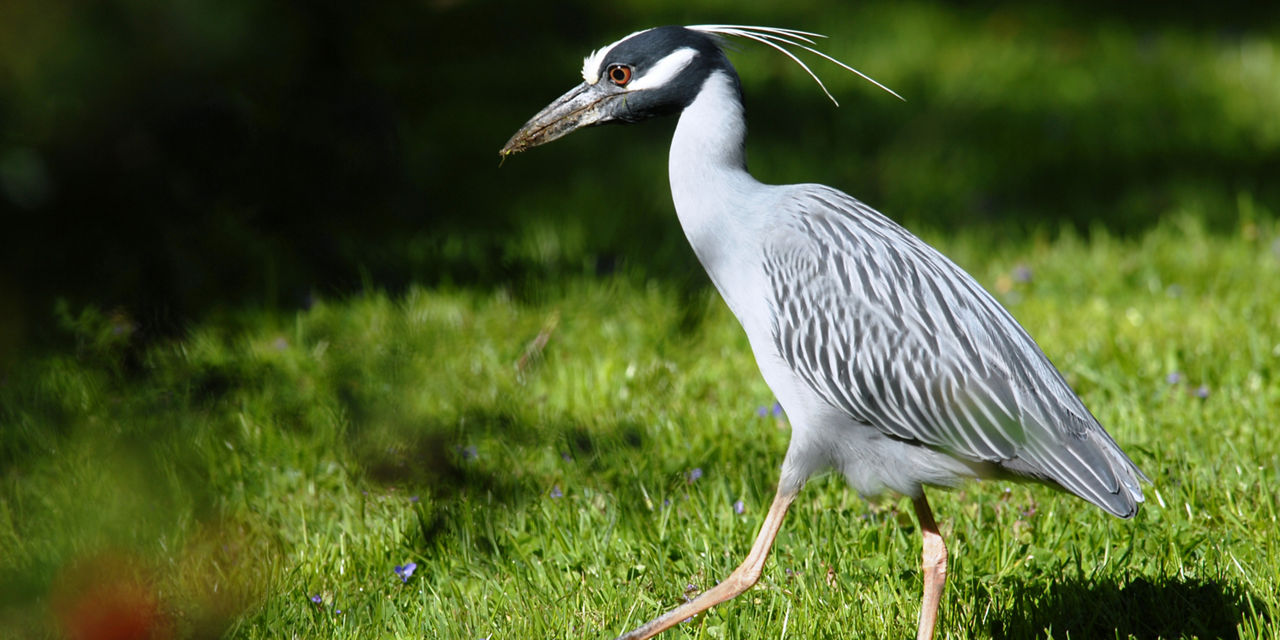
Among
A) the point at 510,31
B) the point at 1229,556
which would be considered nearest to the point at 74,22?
the point at 510,31

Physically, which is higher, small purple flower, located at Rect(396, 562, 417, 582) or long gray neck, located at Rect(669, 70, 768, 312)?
long gray neck, located at Rect(669, 70, 768, 312)

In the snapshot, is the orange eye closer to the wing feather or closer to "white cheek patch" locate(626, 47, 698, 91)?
"white cheek patch" locate(626, 47, 698, 91)

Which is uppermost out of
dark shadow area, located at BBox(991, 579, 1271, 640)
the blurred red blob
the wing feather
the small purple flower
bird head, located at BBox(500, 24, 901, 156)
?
bird head, located at BBox(500, 24, 901, 156)

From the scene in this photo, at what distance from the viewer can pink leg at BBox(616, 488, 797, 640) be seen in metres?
2.90

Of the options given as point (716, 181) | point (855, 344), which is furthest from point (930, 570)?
point (716, 181)

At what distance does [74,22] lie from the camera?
4.65 ft

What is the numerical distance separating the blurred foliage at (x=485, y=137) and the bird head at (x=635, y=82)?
239mm

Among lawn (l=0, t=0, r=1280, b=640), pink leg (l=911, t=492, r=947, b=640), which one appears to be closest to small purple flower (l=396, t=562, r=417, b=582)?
lawn (l=0, t=0, r=1280, b=640)

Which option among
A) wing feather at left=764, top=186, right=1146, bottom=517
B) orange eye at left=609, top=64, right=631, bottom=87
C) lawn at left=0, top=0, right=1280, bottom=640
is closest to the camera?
lawn at left=0, top=0, right=1280, bottom=640

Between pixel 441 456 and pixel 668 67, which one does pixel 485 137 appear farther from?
pixel 441 456

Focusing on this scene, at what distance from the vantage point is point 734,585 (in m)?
3.00

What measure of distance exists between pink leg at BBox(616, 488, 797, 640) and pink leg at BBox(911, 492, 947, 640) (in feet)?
1.15

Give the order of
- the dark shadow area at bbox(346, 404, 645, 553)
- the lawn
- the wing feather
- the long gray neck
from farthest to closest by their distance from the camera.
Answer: the long gray neck → the wing feather → the dark shadow area at bbox(346, 404, 645, 553) → the lawn

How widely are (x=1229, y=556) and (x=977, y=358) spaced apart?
90 cm
